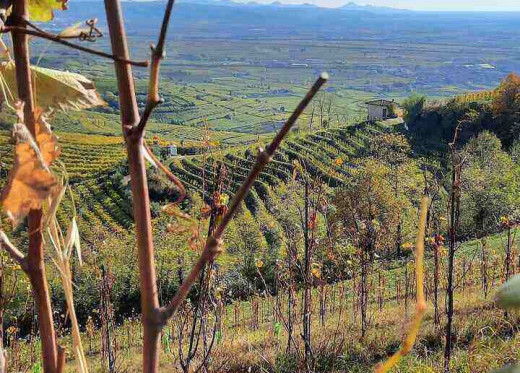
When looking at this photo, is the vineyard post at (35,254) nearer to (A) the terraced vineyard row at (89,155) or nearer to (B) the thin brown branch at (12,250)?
(B) the thin brown branch at (12,250)

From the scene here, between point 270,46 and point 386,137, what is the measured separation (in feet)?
209

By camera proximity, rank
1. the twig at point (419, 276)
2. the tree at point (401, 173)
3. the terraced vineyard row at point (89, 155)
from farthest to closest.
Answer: the terraced vineyard row at point (89, 155)
the tree at point (401, 173)
the twig at point (419, 276)

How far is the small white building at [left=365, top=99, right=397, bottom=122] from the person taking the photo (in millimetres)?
24438

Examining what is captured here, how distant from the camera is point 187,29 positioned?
94.6m

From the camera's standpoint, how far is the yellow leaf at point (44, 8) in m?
0.37

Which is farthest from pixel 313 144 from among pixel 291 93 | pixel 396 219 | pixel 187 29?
pixel 187 29

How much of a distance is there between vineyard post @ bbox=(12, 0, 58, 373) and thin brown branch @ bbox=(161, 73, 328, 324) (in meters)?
0.08

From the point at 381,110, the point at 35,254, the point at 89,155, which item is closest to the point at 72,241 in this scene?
the point at 35,254

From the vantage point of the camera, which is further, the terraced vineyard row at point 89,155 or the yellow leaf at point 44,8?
the terraced vineyard row at point 89,155

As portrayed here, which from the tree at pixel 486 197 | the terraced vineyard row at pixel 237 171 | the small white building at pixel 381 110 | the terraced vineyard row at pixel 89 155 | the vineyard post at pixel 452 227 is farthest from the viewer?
the small white building at pixel 381 110

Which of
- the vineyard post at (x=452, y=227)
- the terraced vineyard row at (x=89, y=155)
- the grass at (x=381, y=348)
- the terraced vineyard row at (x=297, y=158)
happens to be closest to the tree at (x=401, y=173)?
the terraced vineyard row at (x=297, y=158)

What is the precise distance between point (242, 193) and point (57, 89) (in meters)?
0.20

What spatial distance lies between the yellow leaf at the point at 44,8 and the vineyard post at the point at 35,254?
0.09 metres

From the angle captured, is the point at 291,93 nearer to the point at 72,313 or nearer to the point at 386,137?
the point at 386,137
